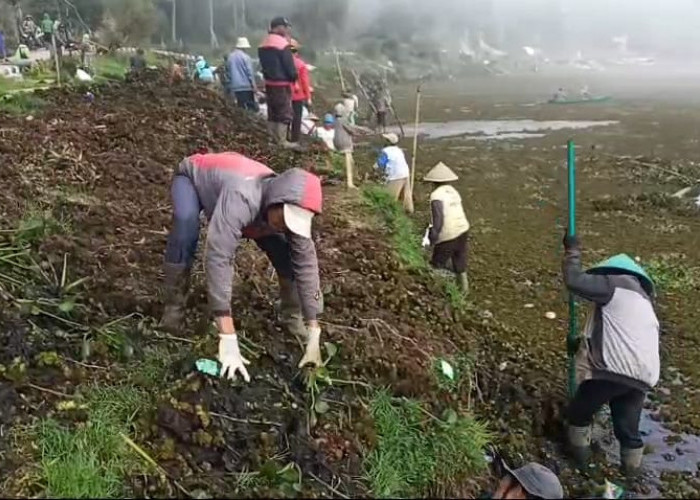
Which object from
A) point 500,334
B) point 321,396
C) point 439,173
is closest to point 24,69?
point 439,173

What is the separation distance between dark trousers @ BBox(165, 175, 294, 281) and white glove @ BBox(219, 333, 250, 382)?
2.33ft

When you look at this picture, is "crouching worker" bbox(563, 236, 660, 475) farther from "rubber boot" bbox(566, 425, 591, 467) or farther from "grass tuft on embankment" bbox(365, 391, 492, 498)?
"grass tuft on embankment" bbox(365, 391, 492, 498)

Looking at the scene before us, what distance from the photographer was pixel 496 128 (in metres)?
23.8

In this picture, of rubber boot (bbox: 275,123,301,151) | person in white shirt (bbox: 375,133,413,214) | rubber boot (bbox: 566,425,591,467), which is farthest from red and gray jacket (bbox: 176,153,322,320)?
rubber boot (bbox: 275,123,301,151)

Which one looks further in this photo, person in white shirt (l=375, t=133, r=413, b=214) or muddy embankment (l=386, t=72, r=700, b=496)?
person in white shirt (l=375, t=133, r=413, b=214)

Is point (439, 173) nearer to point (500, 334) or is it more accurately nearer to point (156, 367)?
point (500, 334)

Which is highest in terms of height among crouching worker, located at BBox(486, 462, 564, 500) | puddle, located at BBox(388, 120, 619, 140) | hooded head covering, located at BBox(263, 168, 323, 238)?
hooded head covering, located at BBox(263, 168, 323, 238)

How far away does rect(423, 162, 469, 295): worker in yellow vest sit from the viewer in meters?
7.77

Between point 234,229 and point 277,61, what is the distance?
24.0 ft

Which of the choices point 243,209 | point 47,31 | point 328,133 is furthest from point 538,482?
point 47,31

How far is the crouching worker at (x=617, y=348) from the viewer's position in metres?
4.87

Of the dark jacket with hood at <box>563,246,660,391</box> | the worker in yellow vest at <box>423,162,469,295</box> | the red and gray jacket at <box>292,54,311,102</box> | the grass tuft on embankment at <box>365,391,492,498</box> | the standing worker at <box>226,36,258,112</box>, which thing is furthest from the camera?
the standing worker at <box>226,36,258,112</box>

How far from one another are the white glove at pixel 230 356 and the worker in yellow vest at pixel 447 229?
3788 mm

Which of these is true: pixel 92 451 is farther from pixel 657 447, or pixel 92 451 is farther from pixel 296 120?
pixel 296 120
